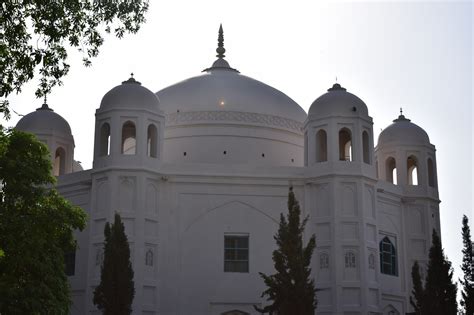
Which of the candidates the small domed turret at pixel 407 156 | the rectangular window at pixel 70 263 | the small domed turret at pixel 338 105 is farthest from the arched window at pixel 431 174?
the rectangular window at pixel 70 263

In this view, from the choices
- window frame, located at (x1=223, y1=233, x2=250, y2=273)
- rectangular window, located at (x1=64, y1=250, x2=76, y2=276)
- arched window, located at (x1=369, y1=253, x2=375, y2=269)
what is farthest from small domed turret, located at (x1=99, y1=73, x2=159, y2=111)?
arched window, located at (x1=369, y1=253, x2=375, y2=269)

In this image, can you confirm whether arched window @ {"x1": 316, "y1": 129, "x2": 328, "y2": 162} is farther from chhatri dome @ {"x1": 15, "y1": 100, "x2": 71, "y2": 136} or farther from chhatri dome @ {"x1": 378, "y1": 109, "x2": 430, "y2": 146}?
chhatri dome @ {"x1": 15, "y1": 100, "x2": 71, "y2": 136}

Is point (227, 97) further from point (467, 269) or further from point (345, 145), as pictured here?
point (467, 269)

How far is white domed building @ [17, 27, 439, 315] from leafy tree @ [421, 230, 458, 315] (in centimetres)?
304

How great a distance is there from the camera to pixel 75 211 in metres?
22.6

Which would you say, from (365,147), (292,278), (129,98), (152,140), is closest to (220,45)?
(129,98)

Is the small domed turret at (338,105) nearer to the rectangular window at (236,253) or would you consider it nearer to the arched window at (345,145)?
the arched window at (345,145)

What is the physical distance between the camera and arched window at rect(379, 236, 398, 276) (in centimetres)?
3522

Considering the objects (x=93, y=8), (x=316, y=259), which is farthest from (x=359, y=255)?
(x=93, y=8)

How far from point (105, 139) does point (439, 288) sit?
14649 millimetres

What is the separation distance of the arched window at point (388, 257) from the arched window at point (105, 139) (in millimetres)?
12189

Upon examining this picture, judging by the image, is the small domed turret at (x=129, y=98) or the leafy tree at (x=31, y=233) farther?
the small domed turret at (x=129, y=98)

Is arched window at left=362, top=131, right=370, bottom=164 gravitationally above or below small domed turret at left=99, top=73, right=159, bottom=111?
below

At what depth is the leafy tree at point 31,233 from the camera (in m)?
20.7
